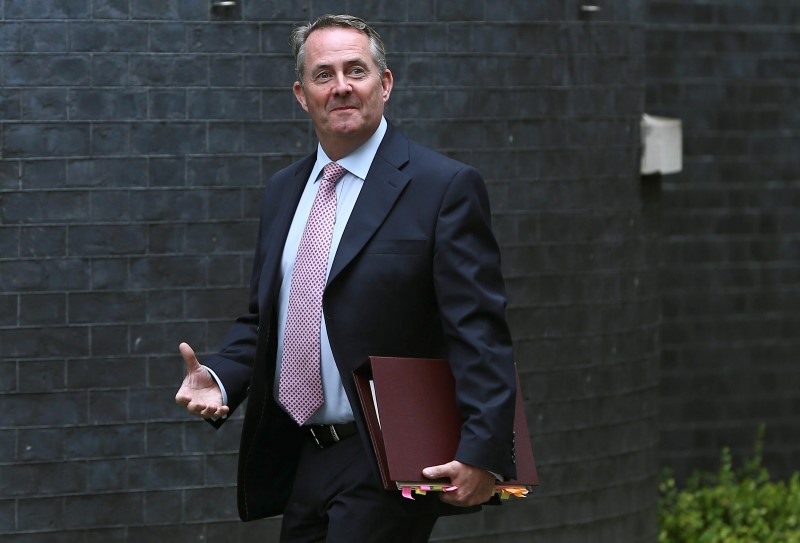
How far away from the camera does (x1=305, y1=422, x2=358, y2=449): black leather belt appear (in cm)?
452

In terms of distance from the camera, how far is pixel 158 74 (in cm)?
673

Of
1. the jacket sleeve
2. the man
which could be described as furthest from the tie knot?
the jacket sleeve

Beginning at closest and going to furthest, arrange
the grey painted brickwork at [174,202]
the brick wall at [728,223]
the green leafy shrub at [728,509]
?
1. the grey painted brickwork at [174,202]
2. the green leafy shrub at [728,509]
3. the brick wall at [728,223]

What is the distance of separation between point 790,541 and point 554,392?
72.9 inches

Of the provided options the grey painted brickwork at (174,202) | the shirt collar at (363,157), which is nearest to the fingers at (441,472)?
the shirt collar at (363,157)

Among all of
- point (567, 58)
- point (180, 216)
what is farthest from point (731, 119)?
point (180, 216)

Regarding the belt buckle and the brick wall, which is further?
the brick wall

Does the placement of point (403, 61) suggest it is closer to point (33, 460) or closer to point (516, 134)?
point (516, 134)

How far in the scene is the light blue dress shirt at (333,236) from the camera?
4508 millimetres

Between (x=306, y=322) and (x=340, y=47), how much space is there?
0.80 metres

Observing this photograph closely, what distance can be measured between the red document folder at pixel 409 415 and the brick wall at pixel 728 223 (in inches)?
199

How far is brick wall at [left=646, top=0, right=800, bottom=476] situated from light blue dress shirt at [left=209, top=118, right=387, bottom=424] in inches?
186

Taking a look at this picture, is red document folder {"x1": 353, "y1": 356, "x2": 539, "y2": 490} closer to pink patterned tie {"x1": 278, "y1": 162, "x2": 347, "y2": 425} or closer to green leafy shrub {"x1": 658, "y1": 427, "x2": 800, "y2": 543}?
pink patterned tie {"x1": 278, "y1": 162, "x2": 347, "y2": 425}

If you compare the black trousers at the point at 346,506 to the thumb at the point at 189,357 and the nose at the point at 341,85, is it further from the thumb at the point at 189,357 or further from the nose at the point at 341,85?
the nose at the point at 341,85
